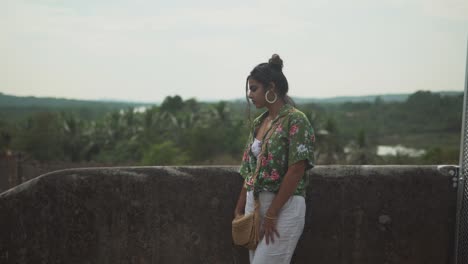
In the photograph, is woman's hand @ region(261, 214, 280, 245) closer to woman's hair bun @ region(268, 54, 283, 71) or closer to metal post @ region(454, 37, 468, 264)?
woman's hair bun @ region(268, 54, 283, 71)

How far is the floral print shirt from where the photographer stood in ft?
8.91

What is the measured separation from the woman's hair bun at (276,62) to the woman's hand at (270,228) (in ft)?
2.58


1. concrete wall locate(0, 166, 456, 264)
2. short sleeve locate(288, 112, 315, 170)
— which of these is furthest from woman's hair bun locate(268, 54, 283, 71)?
concrete wall locate(0, 166, 456, 264)

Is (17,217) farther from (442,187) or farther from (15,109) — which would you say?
(15,109)

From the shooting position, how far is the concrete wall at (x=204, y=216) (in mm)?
3246

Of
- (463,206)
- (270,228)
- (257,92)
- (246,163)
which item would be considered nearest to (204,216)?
(246,163)

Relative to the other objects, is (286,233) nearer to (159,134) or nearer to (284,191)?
(284,191)

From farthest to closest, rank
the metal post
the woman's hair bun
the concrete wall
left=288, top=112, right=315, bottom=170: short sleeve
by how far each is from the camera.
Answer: the metal post
the concrete wall
the woman's hair bun
left=288, top=112, right=315, bottom=170: short sleeve

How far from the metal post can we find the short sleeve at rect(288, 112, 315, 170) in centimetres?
125

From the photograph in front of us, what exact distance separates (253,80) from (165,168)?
941 mm

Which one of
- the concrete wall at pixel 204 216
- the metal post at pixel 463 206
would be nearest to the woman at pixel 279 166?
the concrete wall at pixel 204 216

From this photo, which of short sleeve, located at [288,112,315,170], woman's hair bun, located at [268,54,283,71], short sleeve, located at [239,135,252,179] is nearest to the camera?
short sleeve, located at [288,112,315,170]

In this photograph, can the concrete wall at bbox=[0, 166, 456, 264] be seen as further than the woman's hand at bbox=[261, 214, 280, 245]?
Yes

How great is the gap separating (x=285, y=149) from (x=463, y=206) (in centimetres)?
150
